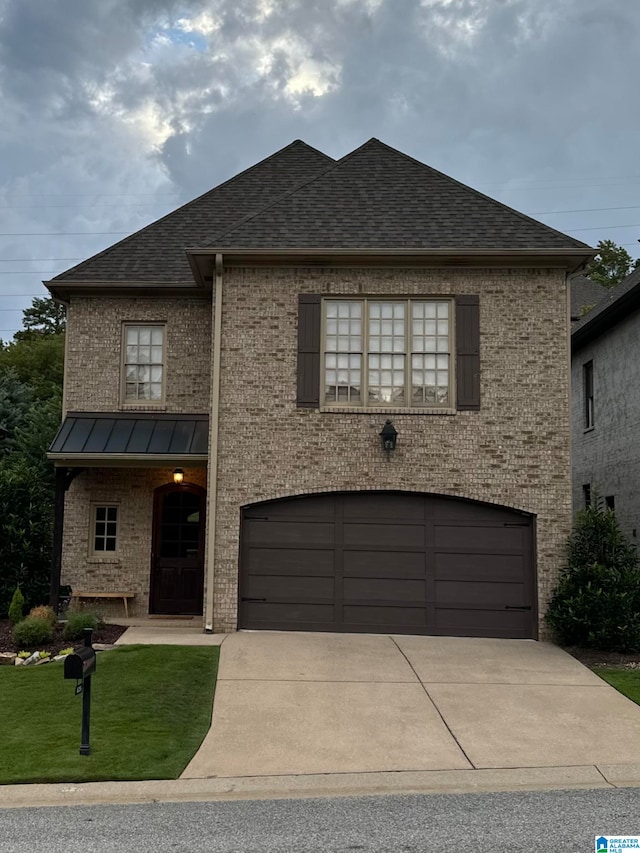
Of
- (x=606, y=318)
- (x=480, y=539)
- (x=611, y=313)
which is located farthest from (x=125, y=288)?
(x=606, y=318)

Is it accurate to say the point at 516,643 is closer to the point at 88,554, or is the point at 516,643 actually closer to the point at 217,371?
the point at 217,371

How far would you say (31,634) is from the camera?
1078 centimetres

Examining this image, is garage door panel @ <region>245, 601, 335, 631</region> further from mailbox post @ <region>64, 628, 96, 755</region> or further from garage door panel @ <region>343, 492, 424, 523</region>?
mailbox post @ <region>64, 628, 96, 755</region>

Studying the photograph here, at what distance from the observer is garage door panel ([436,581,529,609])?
11844 mm

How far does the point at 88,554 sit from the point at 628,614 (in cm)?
902

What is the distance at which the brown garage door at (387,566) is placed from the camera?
A: 11.8 meters

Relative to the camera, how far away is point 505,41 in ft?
107

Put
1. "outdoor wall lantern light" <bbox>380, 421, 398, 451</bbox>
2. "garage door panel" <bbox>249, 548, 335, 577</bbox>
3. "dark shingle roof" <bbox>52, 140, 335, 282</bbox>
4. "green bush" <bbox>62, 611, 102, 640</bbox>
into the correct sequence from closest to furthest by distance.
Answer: "green bush" <bbox>62, 611, 102, 640</bbox> < "outdoor wall lantern light" <bbox>380, 421, 398, 451</bbox> < "garage door panel" <bbox>249, 548, 335, 577</bbox> < "dark shingle roof" <bbox>52, 140, 335, 282</bbox>

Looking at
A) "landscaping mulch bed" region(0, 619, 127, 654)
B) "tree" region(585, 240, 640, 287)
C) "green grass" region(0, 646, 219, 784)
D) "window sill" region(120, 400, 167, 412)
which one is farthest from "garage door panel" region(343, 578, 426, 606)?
"tree" region(585, 240, 640, 287)

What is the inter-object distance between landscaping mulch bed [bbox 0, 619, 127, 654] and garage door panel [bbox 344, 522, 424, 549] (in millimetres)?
3917

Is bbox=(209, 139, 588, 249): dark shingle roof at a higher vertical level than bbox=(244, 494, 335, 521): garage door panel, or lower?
higher

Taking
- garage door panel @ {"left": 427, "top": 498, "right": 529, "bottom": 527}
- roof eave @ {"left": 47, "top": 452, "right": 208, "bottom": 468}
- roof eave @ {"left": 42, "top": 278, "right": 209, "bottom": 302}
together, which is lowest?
garage door panel @ {"left": 427, "top": 498, "right": 529, "bottom": 527}

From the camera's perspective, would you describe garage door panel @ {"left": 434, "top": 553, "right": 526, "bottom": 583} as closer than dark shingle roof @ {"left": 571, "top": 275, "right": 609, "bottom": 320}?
Yes

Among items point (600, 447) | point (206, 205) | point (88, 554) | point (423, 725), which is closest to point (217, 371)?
point (88, 554)
